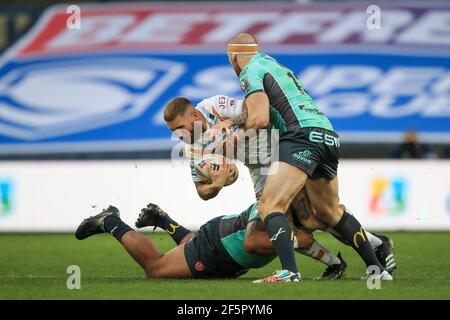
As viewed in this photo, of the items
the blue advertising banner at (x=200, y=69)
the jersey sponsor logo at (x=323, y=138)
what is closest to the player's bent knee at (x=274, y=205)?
the jersey sponsor logo at (x=323, y=138)

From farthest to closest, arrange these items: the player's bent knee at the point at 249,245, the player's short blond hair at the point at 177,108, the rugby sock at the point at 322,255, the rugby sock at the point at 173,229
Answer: the rugby sock at the point at 173,229 → the rugby sock at the point at 322,255 → the player's short blond hair at the point at 177,108 → the player's bent knee at the point at 249,245

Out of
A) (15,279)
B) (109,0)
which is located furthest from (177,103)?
(109,0)

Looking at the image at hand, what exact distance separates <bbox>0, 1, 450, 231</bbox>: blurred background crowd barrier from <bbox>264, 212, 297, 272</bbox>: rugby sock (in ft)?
38.1

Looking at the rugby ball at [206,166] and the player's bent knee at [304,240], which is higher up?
the rugby ball at [206,166]

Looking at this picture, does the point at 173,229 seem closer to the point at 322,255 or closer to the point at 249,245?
the point at 249,245

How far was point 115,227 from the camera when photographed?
30.3 feet

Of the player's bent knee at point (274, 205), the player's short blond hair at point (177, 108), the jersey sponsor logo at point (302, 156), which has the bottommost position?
the player's bent knee at point (274, 205)

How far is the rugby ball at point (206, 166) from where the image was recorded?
869 cm

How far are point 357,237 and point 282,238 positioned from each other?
0.97 meters

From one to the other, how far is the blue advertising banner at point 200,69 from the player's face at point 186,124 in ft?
36.3

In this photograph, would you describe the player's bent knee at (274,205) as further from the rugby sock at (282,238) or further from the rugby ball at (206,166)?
the rugby ball at (206,166)

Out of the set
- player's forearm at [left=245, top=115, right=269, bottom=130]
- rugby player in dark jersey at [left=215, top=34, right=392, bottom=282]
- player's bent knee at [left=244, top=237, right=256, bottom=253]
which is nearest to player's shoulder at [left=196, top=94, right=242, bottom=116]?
rugby player in dark jersey at [left=215, top=34, right=392, bottom=282]

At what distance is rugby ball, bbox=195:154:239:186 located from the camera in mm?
8688

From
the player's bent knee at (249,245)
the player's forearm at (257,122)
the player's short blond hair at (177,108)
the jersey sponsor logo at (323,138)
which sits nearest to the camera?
the player's forearm at (257,122)
